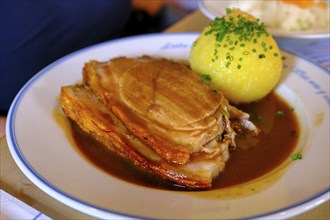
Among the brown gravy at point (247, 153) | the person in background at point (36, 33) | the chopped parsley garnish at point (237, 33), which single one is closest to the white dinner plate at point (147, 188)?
the brown gravy at point (247, 153)

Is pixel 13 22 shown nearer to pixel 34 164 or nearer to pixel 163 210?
pixel 34 164

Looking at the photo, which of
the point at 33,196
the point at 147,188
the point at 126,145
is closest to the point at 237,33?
the point at 126,145

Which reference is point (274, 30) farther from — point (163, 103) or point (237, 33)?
point (163, 103)

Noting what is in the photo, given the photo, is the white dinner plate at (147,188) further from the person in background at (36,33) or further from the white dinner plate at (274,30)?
the person in background at (36,33)

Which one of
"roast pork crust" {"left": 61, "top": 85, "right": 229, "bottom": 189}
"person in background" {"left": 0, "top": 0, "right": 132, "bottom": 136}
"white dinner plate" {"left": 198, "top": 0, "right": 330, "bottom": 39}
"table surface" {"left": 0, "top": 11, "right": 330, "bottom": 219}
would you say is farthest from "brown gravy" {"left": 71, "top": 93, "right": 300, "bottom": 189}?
"person in background" {"left": 0, "top": 0, "right": 132, "bottom": 136}

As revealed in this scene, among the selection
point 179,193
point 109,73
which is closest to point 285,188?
point 179,193

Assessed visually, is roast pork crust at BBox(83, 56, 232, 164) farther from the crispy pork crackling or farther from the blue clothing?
the blue clothing
